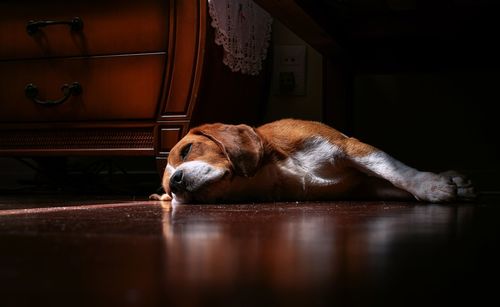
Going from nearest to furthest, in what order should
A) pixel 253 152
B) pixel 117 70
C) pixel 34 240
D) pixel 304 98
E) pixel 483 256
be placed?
pixel 483 256
pixel 34 240
pixel 253 152
pixel 117 70
pixel 304 98

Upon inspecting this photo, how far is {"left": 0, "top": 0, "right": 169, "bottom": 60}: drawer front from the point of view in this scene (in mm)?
1904

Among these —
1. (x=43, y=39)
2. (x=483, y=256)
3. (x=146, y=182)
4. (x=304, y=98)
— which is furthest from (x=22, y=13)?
(x=483, y=256)

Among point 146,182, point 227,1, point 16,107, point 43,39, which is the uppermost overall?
point 227,1

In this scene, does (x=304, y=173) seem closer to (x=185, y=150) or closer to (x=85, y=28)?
(x=185, y=150)

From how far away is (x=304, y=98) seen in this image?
2.60m

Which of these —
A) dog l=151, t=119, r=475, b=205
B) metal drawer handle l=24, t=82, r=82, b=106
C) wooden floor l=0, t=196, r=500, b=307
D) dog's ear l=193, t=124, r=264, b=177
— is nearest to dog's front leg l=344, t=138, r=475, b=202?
dog l=151, t=119, r=475, b=205

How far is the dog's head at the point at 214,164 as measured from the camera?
58.0 inches

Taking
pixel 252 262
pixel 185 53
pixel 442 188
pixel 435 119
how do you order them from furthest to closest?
1. pixel 435 119
2. pixel 185 53
3. pixel 442 188
4. pixel 252 262

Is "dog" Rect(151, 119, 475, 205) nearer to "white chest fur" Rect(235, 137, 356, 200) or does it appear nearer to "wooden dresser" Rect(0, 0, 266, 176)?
"white chest fur" Rect(235, 137, 356, 200)

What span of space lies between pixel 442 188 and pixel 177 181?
2.04 feet

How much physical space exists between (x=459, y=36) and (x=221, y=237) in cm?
158

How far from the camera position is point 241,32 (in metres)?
2.13

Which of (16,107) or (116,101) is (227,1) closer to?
(116,101)

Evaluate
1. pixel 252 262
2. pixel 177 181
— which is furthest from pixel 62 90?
pixel 252 262
